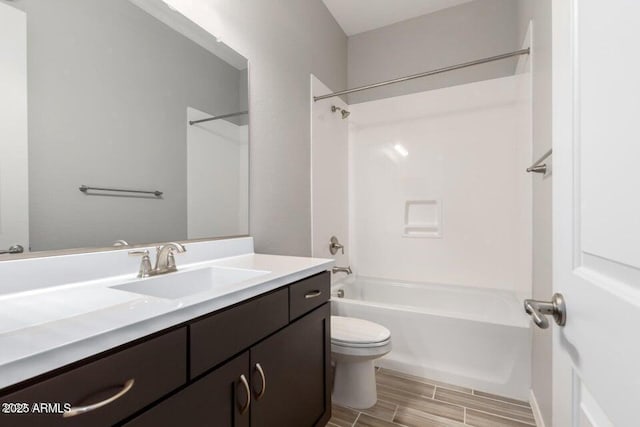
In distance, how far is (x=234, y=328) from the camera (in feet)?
2.66

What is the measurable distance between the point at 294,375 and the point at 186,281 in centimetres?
53

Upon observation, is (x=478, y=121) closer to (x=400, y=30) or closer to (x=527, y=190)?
(x=527, y=190)

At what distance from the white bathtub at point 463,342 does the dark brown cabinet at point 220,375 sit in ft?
2.59

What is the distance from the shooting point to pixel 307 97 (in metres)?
2.18

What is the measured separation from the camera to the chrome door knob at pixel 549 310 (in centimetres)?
56

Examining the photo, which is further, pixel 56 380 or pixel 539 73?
pixel 539 73

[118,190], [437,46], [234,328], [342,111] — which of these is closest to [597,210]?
[234,328]

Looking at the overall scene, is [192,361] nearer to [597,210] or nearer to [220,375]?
[220,375]

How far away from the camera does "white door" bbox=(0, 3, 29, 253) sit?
82 cm

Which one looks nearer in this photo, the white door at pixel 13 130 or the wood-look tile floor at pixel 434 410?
the white door at pixel 13 130

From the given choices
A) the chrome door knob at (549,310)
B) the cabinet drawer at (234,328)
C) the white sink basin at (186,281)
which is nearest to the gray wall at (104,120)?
the white sink basin at (186,281)

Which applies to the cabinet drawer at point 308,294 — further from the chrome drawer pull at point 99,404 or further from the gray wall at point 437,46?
the gray wall at point 437,46

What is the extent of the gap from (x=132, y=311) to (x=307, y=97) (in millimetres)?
1924

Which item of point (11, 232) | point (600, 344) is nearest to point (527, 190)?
point (600, 344)
